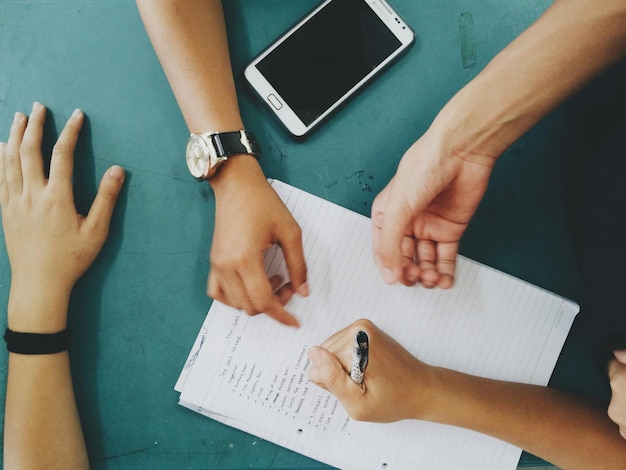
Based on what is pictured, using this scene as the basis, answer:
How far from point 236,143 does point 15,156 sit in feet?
1.11

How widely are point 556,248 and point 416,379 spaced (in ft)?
0.94

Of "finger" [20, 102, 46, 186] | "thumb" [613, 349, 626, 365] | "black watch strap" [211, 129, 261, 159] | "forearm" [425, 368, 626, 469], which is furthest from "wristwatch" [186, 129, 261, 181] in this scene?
"thumb" [613, 349, 626, 365]

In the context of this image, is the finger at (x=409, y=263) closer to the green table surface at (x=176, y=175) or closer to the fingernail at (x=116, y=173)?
the green table surface at (x=176, y=175)

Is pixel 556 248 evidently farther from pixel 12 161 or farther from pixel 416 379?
pixel 12 161

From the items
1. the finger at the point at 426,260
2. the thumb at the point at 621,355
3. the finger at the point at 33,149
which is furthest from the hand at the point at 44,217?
the thumb at the point at 621,355

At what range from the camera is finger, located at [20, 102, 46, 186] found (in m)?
0.77

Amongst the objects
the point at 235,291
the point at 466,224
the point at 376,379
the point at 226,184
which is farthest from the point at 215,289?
the point at 466,224

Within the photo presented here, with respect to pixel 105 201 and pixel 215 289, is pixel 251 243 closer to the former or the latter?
pixel 215 289

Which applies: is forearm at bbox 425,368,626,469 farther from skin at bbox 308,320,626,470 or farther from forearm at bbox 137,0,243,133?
forearm at bbox 137,0,243,133

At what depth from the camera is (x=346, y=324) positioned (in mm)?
742

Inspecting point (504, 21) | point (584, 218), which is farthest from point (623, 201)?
point (504, 21)

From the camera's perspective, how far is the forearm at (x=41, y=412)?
0.72m

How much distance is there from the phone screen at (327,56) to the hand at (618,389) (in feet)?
1.69

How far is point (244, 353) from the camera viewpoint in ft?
2.44
